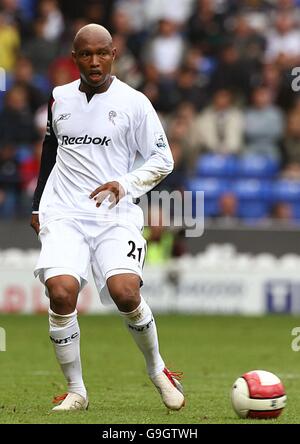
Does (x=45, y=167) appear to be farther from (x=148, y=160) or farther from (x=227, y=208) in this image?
(x=227, y=208)

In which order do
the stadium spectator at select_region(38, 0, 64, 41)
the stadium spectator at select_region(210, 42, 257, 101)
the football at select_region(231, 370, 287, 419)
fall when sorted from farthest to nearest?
the stadium spectator at select_region(38, 0, 64, 41), the stadium spectator at select_region(210, 42, 257, 101), the football at select_region(231, 370, 287, 419)

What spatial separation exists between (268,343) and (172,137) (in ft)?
19.1

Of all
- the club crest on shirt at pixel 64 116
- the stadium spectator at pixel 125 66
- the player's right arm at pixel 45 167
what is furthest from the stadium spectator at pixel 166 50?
the club crest on shirt at pixel 64 116

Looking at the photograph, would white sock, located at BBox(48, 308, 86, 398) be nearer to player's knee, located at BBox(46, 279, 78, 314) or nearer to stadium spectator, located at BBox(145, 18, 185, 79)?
player's knee, located at BBox(46, 279, 78, 314)

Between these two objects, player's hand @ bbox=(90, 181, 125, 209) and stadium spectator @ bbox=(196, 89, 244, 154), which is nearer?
player's hand @ bbox=(90, 181, 125, 209)

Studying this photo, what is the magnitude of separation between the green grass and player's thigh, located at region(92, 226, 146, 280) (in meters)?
0.92

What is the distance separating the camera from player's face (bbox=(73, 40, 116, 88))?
25.1 ft

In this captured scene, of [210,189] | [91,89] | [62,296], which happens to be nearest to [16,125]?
[210,189]

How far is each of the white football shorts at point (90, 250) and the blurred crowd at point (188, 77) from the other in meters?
10.1

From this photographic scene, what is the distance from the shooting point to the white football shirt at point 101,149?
307 inches

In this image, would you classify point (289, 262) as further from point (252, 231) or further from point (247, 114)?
point (247, 114)

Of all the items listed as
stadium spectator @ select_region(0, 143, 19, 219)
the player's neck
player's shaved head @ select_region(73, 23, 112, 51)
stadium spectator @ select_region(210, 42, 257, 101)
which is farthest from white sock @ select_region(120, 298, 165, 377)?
stadium spectator @ select_region(210, 42, 257, 101)

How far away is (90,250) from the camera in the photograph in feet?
25.8

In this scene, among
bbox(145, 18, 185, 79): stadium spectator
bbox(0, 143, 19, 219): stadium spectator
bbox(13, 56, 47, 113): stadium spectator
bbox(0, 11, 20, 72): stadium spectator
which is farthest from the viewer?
bbox(145, 18, 185, 79): stadium spectator
